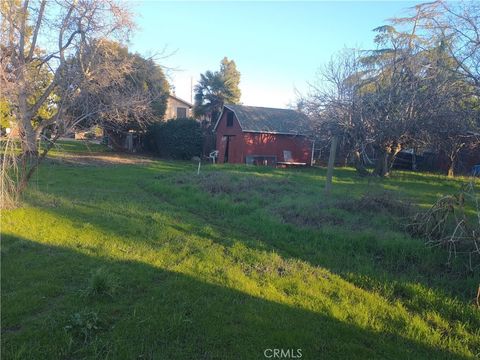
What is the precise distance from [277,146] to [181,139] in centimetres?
830

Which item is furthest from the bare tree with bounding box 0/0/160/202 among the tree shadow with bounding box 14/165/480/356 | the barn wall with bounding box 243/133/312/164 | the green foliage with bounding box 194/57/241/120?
the green foliage with bounding box 194/57/241/120

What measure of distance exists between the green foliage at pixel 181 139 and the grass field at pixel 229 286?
21888 mm

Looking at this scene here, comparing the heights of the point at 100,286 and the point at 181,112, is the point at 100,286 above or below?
below

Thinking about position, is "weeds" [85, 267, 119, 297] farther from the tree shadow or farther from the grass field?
the tree shadow

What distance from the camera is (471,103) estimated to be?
1338cm

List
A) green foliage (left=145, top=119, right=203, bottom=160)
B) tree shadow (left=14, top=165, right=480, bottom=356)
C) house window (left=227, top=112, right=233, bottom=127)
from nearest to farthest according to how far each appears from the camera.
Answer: tree shadow (left=14, top=165, right=480, bottom=356)
house window (left=227, top=112, right=233, bottom=127)
green foliage (left=145, top=119, right=203, bottom=160)

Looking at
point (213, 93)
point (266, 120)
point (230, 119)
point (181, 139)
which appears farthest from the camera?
point (213, 93)

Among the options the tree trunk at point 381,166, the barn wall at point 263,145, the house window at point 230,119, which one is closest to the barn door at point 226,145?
the barn wall at point 263,145

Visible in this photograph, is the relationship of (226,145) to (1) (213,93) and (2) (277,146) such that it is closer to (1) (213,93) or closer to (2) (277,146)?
(2) (277,146)

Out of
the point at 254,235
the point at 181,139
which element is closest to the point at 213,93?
the point at 181,139

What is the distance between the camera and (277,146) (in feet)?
90.8

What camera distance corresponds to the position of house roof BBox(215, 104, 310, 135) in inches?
1062

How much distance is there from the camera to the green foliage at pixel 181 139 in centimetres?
3091

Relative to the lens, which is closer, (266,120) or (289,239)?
(289,239)
